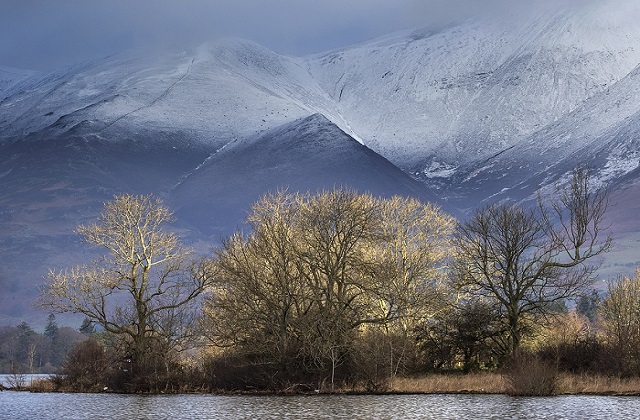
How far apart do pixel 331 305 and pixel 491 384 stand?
1254 centimetres

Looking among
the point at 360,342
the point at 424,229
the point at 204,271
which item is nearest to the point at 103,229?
the point at 204,271

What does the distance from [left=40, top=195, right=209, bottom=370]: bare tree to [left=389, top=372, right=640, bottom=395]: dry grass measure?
61.8 feet

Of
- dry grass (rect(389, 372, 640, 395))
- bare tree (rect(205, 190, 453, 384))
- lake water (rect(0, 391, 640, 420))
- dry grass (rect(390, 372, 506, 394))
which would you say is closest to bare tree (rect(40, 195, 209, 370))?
bare tree (rect(205, 190, 453, 384))

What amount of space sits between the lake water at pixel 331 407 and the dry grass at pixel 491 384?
148 inches

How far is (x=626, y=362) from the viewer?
58031 mm

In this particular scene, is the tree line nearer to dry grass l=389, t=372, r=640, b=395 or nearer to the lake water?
the lake water

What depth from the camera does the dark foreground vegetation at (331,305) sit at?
59.5 m

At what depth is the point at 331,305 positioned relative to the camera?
60.6 metres

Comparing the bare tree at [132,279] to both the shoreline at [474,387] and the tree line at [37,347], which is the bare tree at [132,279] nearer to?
the shoreline at [474,387]

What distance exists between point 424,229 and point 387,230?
12.4ft

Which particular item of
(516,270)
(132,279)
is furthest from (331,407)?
(132,279)

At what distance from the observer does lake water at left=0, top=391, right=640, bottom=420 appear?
39281 millimetres

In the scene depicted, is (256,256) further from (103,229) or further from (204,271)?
(103,229)

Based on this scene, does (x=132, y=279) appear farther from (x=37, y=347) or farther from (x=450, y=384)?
(x=37, y=347)
